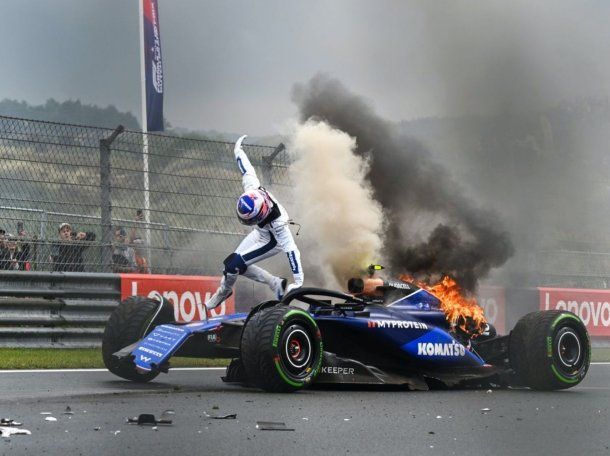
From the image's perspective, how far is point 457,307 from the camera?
9.48 m

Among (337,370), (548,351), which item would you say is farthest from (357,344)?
(548,351)

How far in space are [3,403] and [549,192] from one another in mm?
10882

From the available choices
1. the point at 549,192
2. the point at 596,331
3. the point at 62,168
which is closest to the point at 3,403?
the point at 62,168

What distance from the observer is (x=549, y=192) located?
16.4 meters

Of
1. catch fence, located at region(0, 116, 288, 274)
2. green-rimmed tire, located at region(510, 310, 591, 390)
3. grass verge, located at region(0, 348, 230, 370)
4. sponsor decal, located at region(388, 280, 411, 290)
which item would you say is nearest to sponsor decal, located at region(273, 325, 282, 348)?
sponsor decal, located at region(388, 280, 411, 290)

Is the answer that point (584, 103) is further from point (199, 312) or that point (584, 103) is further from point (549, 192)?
point (199, 312)

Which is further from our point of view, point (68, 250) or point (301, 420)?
point (68, 250)

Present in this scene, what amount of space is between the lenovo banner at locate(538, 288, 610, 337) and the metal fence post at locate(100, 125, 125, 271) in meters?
7.01

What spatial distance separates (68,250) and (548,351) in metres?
6.34

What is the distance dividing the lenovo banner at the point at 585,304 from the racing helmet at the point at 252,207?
750 cm

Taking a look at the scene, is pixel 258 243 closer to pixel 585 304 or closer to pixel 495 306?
pixel 495 306

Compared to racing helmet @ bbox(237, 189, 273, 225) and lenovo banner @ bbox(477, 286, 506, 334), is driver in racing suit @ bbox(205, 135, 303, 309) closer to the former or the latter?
racing helmet @ bbox(237, 189, 273, 225)

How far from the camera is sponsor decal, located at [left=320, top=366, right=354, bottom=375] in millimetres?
8375

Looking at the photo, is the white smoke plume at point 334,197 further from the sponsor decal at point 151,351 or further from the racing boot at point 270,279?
the sponsor decal at point 151,351
